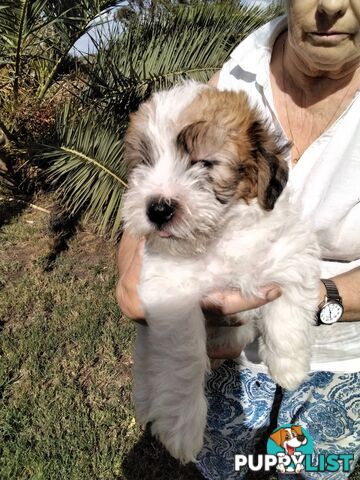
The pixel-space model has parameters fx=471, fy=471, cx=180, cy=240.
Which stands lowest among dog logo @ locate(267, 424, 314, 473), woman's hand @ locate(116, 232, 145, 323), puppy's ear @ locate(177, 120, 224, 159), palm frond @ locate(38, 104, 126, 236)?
dog logo @ locate(267, 424, 314, 473)

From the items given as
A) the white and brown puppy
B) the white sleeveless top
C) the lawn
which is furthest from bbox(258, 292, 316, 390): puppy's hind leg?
the lawn

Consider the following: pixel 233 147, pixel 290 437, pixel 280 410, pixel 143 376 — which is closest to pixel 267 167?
pixel 233 147

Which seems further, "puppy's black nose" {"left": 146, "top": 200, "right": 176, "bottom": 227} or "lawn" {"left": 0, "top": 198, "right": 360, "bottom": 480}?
"lawn" {"left": 0, "top": 198, "right": 360, "bottom": 480}

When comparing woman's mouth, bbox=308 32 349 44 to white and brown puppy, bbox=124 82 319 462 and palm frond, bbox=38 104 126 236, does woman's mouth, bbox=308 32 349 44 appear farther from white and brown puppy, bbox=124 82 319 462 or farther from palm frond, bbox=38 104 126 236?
palm frond, bbox=38 104 126 236

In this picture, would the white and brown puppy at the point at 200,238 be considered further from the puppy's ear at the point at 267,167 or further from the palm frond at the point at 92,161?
the palm frond at the point at 92,161

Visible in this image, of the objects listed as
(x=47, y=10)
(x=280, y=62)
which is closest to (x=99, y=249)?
(x=47, y=10)

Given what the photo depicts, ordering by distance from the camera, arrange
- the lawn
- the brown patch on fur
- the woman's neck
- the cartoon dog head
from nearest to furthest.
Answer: the brown patch on fur
the woman's neck
the cartoon dog head
the lawn

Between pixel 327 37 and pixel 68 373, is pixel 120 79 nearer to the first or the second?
pixel 68 373
